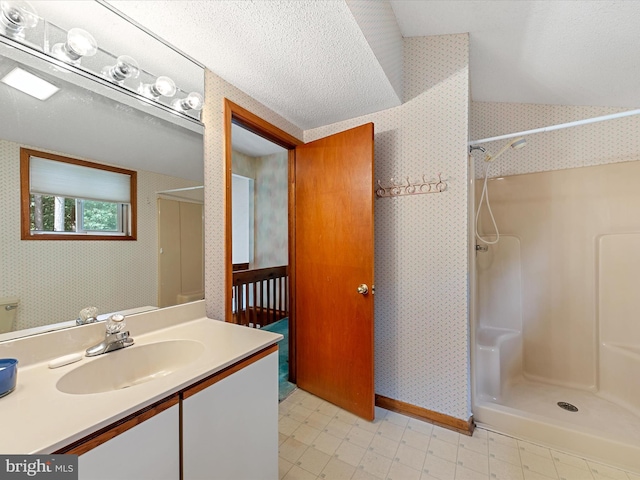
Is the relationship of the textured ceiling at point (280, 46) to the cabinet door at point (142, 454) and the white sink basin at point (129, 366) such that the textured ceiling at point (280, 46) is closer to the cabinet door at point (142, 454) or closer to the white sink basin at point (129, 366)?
the white sink basin at point (129, 366)

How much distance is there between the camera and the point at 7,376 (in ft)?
2.38

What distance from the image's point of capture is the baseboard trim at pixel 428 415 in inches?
66.6

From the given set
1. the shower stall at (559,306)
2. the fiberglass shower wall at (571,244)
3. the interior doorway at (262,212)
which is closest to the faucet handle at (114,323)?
the shower stall at (559,306)

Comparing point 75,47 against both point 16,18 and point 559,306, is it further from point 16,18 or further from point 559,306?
point 559,306

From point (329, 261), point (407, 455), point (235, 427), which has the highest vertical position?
point (329, 261)

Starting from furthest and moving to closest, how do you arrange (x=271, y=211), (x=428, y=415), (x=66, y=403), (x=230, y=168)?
1. (x=271, y=211)
2. (x=428, y=415)
3. (x=230, y=168)
4. (x=66, y=403)

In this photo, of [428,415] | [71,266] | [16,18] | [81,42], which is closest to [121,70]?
[81,42]

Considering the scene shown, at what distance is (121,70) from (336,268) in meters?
1.59

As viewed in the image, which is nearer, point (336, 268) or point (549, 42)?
point (549, 42)

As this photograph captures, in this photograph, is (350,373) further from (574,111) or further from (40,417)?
(574,111)

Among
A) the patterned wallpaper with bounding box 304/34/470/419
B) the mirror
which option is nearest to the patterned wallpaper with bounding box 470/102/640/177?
the patterned wallpaper with bounding box 304/34/470/419

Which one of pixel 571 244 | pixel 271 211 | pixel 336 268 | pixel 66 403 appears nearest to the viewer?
pixel 66 403

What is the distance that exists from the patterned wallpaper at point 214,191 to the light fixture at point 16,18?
2.19ft

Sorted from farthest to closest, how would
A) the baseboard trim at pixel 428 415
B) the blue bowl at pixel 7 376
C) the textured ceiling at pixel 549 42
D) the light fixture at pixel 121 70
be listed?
the baseboard trim at pixel 428 415 → the textured ceiling at pixel 549 42 → the light fixture at pixel 121 70 → the blue bowl at pixel 7 376
